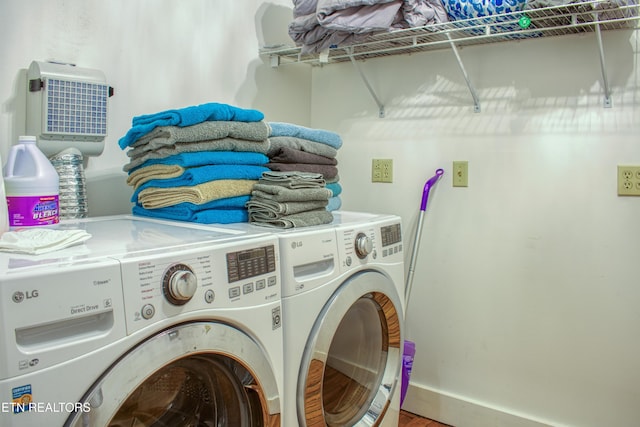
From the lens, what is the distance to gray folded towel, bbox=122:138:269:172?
1267 mm

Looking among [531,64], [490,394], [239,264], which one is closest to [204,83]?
[239,264]

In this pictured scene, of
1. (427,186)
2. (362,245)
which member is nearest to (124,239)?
(362,245)

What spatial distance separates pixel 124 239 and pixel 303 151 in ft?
2.40

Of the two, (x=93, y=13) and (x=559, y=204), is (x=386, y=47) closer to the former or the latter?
(x=559, y=204)

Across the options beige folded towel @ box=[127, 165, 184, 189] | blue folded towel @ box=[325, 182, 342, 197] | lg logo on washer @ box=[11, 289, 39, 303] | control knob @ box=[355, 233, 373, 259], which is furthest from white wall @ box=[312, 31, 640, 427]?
lg logo on washer @ box=[11, 289, 39, 303]

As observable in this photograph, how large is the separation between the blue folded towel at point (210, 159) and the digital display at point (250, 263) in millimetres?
360

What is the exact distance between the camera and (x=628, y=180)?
1628mm

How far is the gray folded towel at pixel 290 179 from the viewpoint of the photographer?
1352mm

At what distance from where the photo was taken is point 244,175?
54.2 inches

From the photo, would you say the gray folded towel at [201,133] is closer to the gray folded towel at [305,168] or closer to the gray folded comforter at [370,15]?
the gray folded towel at [305,168]

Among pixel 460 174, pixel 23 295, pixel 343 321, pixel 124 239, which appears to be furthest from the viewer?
pixel 460 174

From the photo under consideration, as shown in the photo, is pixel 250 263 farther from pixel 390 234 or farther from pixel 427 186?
pixel 427 186

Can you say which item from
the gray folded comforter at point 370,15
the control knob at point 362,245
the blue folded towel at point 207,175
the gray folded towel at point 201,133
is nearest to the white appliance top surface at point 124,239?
the blue folded towel at point 207,175

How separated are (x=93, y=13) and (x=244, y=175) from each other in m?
0.67
